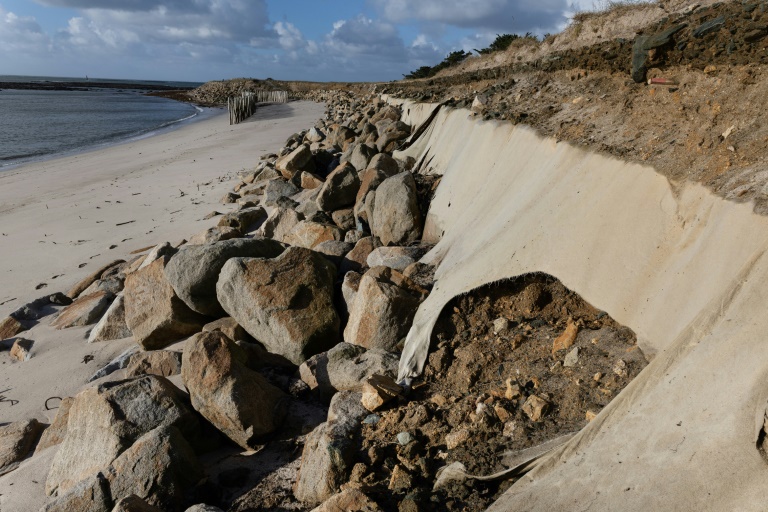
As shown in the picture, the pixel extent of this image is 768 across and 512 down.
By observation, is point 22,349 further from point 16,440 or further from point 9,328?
point 16,440

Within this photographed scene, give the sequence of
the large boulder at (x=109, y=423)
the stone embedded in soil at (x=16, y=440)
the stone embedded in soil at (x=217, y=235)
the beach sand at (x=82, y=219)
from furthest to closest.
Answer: the stone embedded in soil at (x=217, y=235) < the beach sand at (x=82, y=219) < the stone embedded in soil at (x=16, y=440) < the large boulder at (x=109, y=423)

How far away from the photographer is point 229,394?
11.8 feet

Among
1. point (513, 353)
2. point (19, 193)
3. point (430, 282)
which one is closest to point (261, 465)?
point (513, 353)

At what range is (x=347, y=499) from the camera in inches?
104

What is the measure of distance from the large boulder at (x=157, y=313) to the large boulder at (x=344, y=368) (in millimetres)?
1612

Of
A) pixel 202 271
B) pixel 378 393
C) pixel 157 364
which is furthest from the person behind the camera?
pixel 202 271

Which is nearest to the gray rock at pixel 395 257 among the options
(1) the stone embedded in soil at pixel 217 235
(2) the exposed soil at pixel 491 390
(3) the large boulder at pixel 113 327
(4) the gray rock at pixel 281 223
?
(2) the exposed soil at pixel 491 390

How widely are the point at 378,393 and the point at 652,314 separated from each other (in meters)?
1.59

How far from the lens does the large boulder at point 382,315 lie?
4.12 metres

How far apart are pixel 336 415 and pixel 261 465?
580 mm

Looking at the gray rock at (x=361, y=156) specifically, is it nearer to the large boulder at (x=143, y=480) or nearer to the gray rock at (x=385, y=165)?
the gray rock at (x=385, y=165)

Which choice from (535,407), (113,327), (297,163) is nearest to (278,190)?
(297,163)

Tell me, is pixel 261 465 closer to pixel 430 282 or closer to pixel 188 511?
pixel 188 511

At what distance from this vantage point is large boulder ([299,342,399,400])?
148 inches
